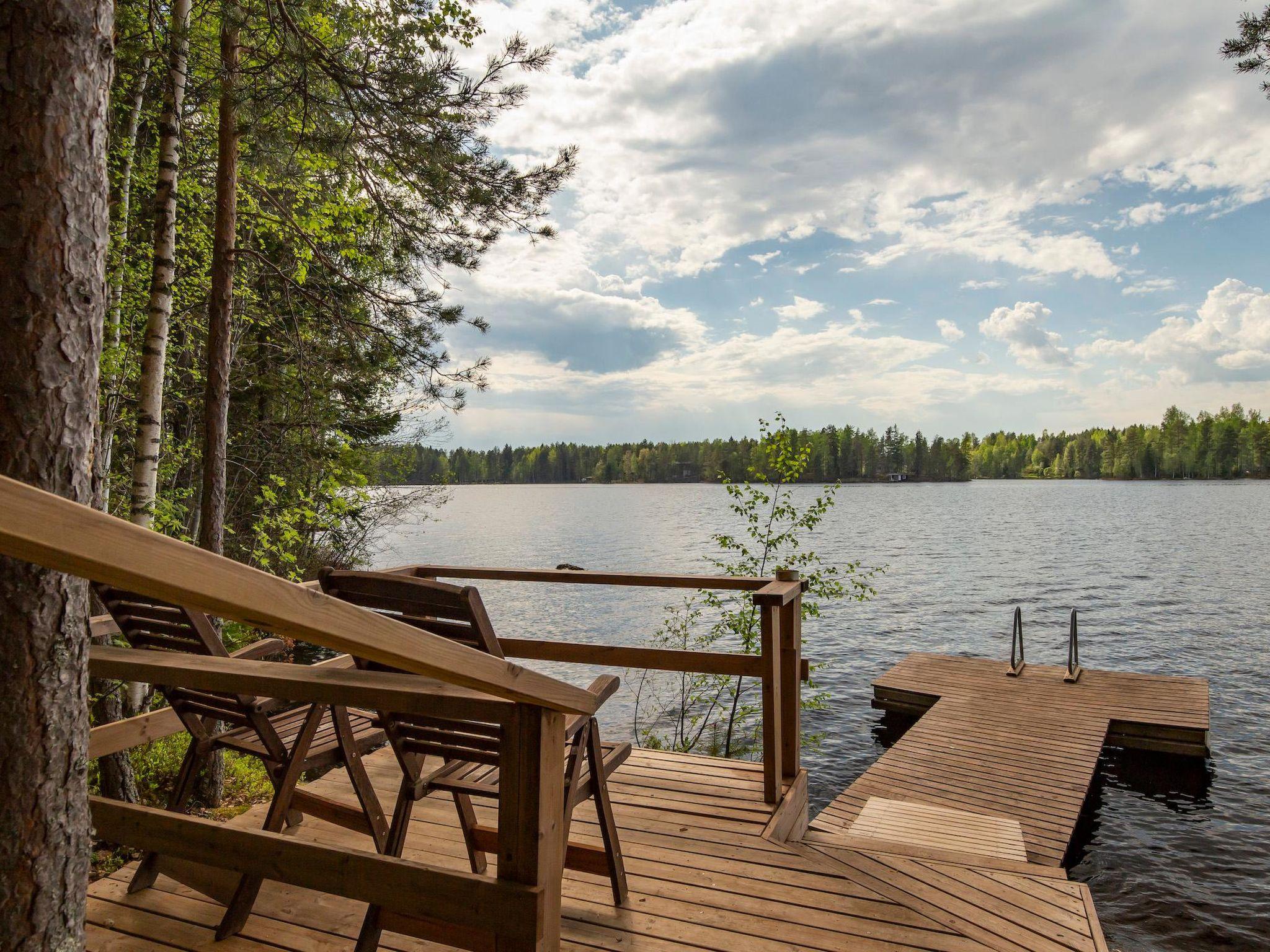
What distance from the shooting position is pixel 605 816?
2.58 meters

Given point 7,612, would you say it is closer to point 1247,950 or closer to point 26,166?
point 26,166

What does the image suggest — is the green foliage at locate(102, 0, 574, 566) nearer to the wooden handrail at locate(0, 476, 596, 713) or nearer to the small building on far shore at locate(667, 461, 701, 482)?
the wooden handrail at locate(0, 476, 596, 713)

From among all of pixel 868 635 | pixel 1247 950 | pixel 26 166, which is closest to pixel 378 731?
pixel 26 166

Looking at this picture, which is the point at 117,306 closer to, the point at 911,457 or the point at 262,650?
the point at 262,650

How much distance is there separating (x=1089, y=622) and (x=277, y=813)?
18.6 m

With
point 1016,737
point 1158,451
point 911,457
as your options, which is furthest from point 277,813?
point 1158,451

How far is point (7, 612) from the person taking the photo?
5.54 ft

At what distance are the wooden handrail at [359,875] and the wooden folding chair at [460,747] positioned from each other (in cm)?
38

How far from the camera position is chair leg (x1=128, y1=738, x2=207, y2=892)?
2.62 meters

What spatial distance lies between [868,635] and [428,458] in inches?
539

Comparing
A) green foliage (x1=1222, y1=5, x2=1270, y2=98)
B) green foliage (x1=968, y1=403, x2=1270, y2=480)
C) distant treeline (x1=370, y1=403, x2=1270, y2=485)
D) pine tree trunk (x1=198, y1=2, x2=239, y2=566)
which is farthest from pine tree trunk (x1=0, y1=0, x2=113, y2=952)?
green foliage (x1=968, y1=403, x2=1270, y2=480)

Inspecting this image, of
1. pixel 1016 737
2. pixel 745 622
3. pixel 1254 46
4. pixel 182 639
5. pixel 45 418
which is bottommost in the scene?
pixel 1016 737

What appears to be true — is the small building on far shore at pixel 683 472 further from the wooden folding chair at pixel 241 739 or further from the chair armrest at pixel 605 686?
the chair armrest at pixel 605 686

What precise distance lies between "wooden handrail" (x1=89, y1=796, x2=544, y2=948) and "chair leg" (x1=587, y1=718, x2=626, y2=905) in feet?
2.11
